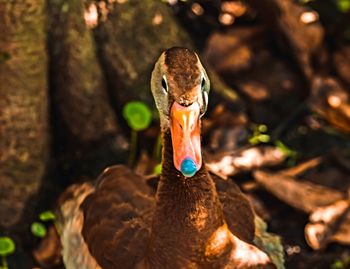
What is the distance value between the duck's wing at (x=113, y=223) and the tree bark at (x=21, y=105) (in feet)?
1.36

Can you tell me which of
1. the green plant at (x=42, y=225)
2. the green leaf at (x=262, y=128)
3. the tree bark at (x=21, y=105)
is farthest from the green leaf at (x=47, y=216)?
the green leaf at (x=262, y=128)

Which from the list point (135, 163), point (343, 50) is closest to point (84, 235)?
point (135, 163)

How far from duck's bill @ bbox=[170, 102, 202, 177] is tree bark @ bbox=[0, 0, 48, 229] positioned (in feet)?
4.04

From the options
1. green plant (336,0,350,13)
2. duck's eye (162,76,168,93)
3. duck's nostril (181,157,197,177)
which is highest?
duck's eye (162,76,168,93)

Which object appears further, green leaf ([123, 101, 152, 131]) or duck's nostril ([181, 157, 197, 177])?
green leaf ([123, 101, 152, 131])

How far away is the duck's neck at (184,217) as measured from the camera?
3.24 m

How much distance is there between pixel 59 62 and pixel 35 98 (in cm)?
33

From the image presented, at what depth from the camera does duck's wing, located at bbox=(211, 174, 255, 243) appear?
3.55 meters

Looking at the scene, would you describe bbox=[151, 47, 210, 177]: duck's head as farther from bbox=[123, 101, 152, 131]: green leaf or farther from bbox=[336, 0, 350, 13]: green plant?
bbox=[336, 0, 350, 13]: green plant

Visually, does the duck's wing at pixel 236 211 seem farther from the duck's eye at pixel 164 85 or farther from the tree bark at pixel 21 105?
the tree bark at pixel 21 105

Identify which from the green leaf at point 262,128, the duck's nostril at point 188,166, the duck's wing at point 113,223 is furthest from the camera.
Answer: the green leaf at point 262,128

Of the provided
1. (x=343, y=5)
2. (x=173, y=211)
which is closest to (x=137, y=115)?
(x=173, y=211)

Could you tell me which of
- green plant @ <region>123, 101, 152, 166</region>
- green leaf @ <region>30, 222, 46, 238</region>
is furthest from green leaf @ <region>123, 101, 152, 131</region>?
green leaf @ <region>30, 222, 46, 238</region>

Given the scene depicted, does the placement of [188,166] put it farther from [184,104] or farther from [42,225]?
[42,225]
